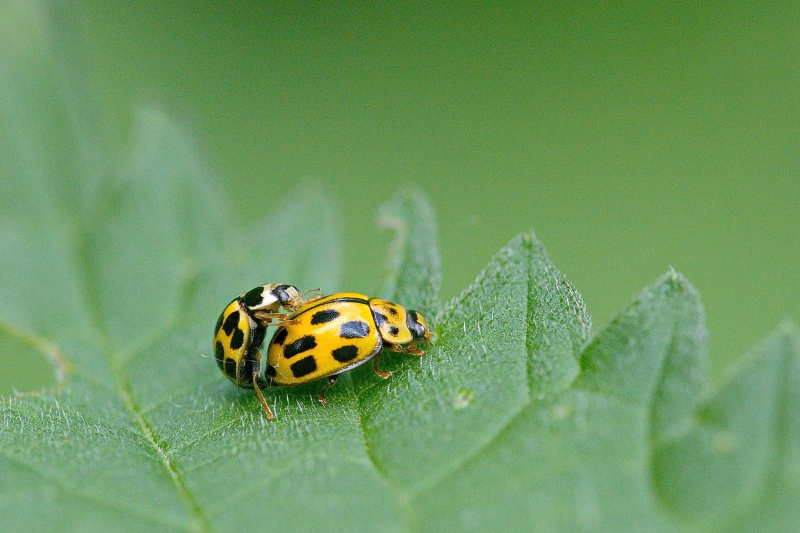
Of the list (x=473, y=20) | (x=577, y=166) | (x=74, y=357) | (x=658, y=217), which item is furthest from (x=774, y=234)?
(x=74, y=357)

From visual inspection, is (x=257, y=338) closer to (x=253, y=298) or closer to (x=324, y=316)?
(x=253, y=298)

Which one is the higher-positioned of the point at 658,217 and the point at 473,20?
the point at 473,20

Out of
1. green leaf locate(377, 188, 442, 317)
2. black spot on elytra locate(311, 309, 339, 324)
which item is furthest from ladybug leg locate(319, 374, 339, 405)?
green leaf locate(377, 188, 442, 317)

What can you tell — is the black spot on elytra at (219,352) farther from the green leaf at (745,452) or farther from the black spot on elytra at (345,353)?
the green leaf at (745,452)

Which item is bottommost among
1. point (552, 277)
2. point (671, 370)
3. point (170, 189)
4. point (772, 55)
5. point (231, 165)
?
point (671, 370)

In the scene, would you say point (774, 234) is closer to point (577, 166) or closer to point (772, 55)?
point (577, 166)

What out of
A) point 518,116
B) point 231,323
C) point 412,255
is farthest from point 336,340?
point 518,116

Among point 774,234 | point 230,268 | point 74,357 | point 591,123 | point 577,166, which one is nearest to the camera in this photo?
point 74,357
